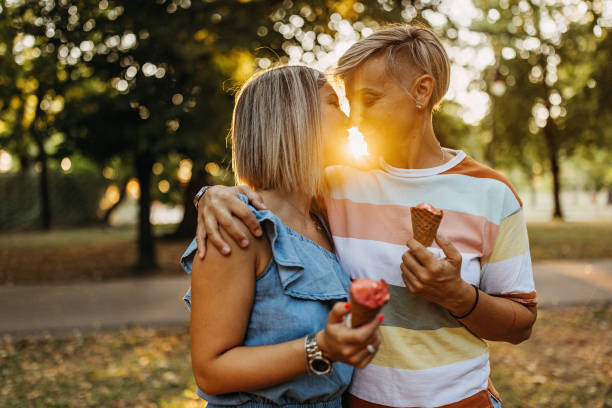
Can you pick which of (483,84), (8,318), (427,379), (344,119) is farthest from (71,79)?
(483,84)

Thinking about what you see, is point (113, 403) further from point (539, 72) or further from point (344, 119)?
point (539, 72)

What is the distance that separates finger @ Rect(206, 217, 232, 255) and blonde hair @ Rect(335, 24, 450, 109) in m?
0.84

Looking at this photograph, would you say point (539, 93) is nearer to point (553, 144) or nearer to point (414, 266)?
point (553, 144)

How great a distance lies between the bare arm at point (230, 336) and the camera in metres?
1.58

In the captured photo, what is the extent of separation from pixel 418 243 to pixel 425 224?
94mm

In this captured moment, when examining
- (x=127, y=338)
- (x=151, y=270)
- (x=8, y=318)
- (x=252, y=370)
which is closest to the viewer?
(x=252, y=370)

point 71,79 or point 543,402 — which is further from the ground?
point 71,79

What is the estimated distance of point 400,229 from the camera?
198cm

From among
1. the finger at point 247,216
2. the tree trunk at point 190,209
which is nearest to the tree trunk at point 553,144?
the tree trunk at point 190,209

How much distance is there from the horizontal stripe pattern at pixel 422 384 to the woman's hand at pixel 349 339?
0.49 meters

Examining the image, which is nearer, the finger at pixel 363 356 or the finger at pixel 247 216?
the finger at pixel 363 356

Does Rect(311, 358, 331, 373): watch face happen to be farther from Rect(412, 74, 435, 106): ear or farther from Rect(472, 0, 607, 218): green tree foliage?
Rect(472, 0, 607, 218): green tree foliage

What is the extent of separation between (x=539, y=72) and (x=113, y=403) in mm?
23870

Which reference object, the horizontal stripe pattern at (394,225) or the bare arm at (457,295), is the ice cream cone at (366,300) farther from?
the horizontal stripe pattern at (394,225)
